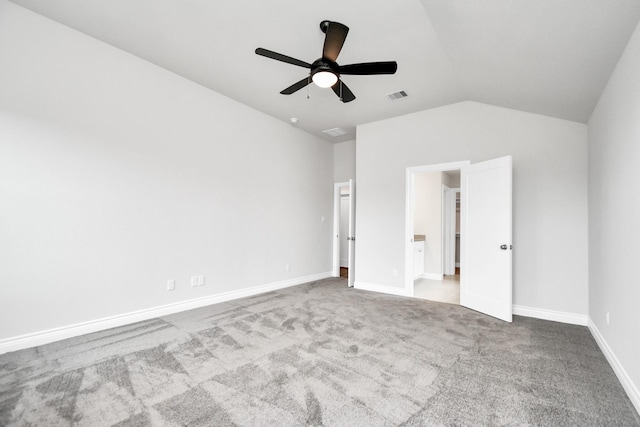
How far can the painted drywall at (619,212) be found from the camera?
199 cm

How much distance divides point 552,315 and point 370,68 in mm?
3825

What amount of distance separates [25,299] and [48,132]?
1.63 meters

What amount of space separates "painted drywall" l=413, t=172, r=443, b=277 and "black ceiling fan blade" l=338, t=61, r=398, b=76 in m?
4.24

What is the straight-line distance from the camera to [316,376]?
7.37 feet

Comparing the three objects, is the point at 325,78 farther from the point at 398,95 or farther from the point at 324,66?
the point at 398,95

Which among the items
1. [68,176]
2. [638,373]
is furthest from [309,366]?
[68,176]

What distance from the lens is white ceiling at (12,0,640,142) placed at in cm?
218

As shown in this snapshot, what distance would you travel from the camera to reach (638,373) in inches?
74.9

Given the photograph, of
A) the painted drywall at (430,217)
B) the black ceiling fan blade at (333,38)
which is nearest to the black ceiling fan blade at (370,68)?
the black ceiling fan blade at (333,38)

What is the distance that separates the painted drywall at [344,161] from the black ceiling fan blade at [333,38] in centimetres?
403

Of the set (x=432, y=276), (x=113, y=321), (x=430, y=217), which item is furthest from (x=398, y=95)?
(x=113, y=321)

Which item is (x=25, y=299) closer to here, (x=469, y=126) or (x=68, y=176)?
(x=68, y=176)

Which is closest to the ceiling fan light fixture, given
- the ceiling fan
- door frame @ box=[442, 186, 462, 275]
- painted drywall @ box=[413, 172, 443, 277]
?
the ceiling fan

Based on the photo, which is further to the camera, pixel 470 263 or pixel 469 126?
pixel 469 126
